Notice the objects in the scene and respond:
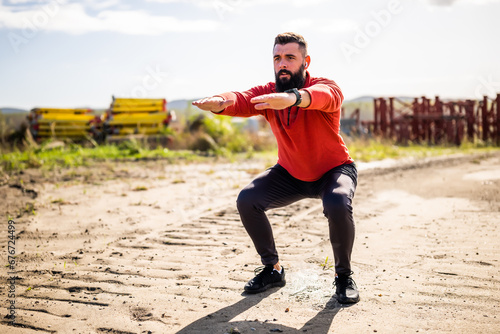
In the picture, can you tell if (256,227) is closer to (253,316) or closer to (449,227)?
(253,316)

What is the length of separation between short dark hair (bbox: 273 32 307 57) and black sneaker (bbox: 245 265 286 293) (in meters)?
1.85

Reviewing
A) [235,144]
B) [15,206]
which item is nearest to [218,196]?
[15,206]

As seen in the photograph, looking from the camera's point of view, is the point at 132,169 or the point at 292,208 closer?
the point at 292,208

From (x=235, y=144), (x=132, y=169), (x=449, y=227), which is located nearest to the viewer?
(x=449, y=227)

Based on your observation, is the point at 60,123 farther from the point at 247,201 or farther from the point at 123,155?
the point at 247,201

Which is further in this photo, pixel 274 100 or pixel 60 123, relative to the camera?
pixel 60 123

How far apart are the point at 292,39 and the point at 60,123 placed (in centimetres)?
1611

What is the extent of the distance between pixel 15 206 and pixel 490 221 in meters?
6.71

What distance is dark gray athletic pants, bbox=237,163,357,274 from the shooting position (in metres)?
3.57

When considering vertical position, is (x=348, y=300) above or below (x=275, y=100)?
below

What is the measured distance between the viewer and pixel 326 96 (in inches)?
137

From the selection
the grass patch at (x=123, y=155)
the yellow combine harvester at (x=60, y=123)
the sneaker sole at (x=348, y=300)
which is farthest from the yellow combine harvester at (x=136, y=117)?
the sneaker sole at (x=348, y=300)

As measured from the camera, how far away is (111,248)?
16.6ft

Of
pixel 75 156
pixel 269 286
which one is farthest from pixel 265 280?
pixel 75 156
